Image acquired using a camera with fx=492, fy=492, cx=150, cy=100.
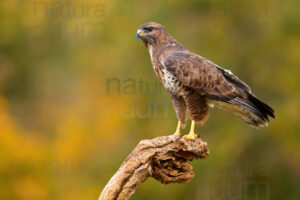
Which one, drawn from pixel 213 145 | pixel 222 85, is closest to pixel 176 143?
pixel 222 85

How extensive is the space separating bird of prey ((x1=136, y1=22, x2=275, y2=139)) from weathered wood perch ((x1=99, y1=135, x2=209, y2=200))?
30 centimetres

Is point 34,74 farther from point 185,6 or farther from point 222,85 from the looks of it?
point 222,85

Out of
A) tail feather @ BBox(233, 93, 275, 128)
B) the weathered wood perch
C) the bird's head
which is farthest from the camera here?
the bird's head

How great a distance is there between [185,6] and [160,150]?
953cm

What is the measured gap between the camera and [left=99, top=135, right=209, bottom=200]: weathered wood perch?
6465mm

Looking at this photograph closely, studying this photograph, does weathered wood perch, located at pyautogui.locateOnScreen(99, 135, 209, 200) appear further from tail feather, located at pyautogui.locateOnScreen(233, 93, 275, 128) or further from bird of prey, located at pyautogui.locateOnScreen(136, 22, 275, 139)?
tail feather, located at pyautogui.locateOnScreen(233, 93, 275, 128)

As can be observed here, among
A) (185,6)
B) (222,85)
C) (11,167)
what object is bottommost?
(11,167)

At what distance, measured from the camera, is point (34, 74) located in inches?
849

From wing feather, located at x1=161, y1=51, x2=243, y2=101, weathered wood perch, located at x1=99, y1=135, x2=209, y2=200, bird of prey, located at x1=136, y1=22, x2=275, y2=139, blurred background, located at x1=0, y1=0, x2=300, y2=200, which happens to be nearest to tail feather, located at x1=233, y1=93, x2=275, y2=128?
bird of prey, located at x1=136, y1=22, x2=275, y2=139

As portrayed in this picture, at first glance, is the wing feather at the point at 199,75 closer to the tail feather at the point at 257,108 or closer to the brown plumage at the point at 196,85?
the brown plumage at the point at 196,85

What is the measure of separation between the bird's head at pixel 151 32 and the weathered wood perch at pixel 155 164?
1.65 meters

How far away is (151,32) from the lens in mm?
7543

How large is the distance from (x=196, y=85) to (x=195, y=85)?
14 mm

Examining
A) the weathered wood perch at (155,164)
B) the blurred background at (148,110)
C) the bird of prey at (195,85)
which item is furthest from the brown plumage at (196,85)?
the blurred background at (148,110)
